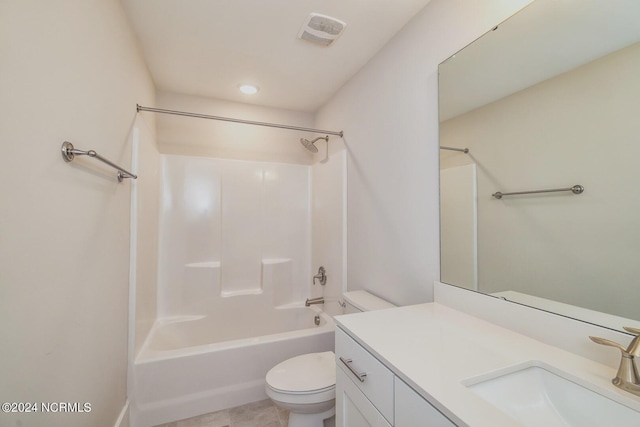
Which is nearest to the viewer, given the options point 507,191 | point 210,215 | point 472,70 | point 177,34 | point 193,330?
point 507,191

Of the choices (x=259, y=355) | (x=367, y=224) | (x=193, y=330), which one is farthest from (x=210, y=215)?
(x=367, y=224)

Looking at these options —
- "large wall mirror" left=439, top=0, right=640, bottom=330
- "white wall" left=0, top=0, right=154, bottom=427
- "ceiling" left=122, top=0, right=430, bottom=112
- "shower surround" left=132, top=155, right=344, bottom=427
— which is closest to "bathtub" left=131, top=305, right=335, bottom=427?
"shower surround" left=132, top=155, right=344, bottom=427

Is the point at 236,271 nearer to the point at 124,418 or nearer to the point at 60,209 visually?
the point at 124,418

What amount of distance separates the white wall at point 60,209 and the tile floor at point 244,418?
1.72 feet

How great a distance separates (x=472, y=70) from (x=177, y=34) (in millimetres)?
1738

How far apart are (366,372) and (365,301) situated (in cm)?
83

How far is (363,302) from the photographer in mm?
1658

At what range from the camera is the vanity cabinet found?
65cm

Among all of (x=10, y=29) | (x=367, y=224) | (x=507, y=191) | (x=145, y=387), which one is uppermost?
(x=10, y=29)

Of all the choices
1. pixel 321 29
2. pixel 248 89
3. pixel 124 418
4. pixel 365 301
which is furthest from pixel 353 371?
pixel 248 89

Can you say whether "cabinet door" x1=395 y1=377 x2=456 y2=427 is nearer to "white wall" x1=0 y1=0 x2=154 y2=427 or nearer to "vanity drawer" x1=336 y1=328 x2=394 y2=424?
"vanity drawer" x1=336 y1=328 x2=394 y2=424

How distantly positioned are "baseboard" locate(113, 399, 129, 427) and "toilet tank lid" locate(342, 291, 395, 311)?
1460mm

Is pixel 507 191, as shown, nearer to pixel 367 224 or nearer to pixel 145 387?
pixel 367 224

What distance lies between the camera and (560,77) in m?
0.87
